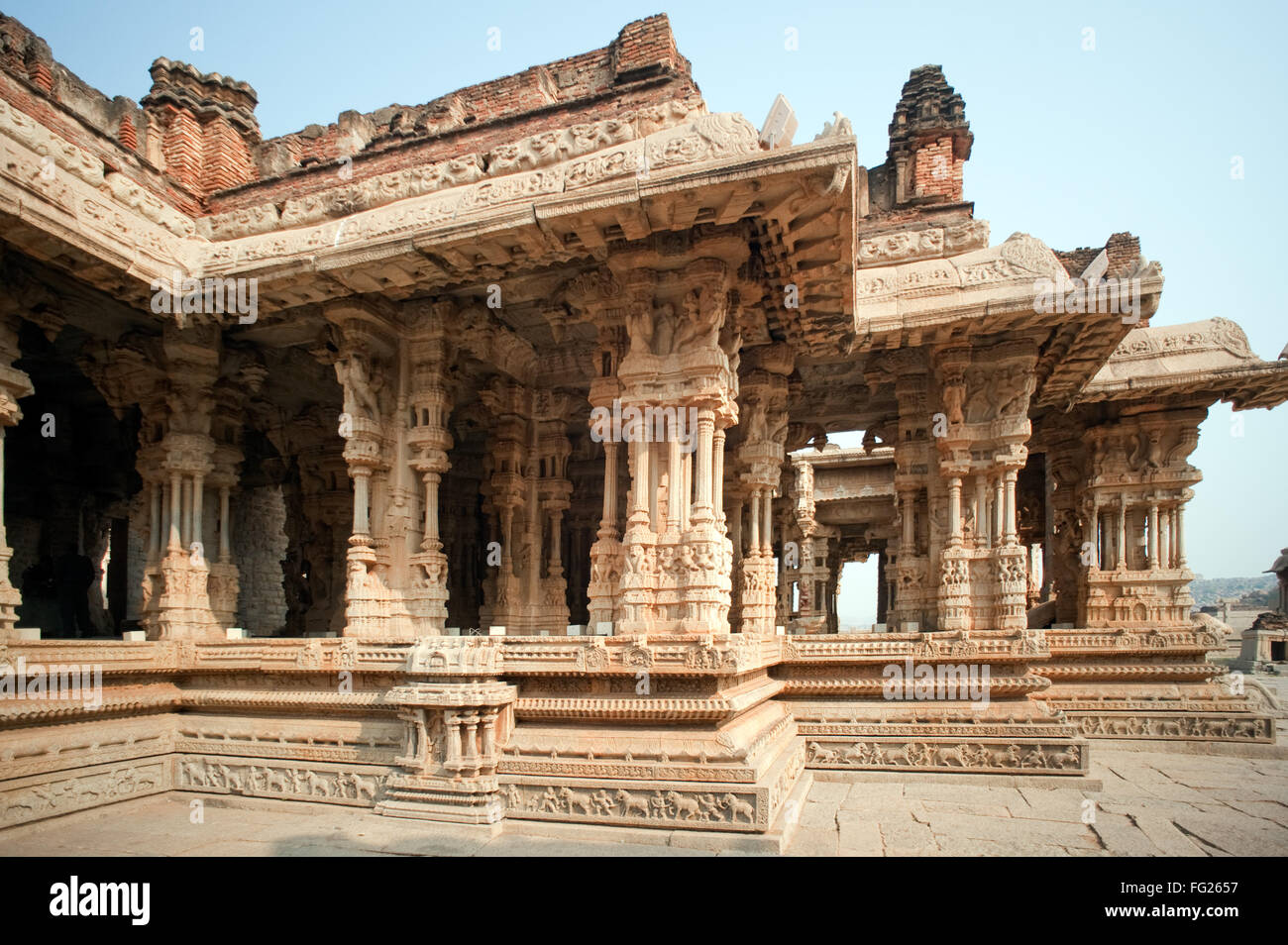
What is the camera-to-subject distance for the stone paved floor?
6.38 meters

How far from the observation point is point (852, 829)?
22.7 feet

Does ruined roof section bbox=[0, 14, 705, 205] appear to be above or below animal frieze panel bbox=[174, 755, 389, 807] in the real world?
above

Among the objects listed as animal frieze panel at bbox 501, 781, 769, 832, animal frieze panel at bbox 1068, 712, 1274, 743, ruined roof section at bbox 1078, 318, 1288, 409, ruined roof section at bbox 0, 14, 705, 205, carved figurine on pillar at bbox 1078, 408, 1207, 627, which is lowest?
animal frieze panel at bbox 1068, 712, 1274, 743

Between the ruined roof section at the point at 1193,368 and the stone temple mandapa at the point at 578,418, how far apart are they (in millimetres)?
64

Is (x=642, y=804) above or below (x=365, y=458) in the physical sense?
below

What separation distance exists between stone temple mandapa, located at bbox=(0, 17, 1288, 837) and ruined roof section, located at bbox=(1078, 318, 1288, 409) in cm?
6

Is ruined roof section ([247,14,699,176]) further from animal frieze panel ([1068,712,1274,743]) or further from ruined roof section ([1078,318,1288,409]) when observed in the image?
animal frieze panel ([1068,712,1274,743])

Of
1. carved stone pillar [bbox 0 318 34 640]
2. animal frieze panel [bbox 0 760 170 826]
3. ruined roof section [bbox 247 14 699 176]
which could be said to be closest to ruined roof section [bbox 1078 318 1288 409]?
ruined roof section [bbox 247 14 699 176]

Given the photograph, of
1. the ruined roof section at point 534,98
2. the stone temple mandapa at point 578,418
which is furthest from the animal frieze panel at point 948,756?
the ruined roof section at point 534,98

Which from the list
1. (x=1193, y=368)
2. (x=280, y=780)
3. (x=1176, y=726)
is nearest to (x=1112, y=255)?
(x=1193, y=368)

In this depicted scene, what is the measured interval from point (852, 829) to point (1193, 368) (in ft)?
34.2

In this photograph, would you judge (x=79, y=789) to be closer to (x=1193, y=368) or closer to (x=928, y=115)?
(x=928, y=115)

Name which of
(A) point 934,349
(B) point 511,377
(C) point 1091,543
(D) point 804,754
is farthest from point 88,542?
(C) point 1091,543

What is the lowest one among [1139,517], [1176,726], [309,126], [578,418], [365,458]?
[1176,726]
